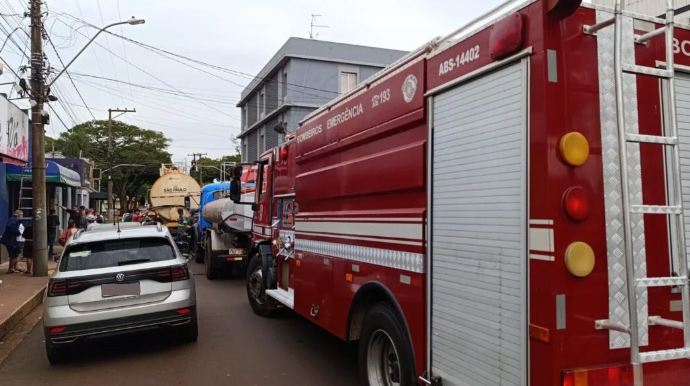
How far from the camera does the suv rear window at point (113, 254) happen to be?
6188mm

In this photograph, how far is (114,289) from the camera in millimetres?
6027

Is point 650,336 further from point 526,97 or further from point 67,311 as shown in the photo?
point 67,311

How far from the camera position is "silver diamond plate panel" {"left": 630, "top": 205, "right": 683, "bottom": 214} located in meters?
2.43

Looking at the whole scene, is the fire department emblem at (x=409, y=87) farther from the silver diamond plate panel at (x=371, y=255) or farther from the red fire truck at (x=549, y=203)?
the silver diamond plate panel at (x=371, y=255)

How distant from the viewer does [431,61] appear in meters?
3.55

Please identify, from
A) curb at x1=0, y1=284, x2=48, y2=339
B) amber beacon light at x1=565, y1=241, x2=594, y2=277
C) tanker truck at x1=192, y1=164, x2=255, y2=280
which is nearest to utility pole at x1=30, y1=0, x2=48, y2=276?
curb at x1=0, y1=284, x2=48, y2=339

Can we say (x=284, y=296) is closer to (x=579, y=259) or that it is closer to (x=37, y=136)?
(x=579, y=259)

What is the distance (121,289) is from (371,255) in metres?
3.42

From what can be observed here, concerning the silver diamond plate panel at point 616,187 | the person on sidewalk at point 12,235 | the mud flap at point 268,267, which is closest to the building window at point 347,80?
the person on sidewalk at point 12,235

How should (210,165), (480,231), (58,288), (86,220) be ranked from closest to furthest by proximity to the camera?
(480,231)
(58,288)
(86,220)
(210,165)

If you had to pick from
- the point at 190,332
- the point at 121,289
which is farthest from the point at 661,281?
the point at 190,332

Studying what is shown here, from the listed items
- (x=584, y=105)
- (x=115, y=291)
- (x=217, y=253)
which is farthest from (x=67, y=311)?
(x=217, y=253)

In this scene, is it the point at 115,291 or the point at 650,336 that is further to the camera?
the point at 115,291

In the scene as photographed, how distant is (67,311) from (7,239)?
893cm
